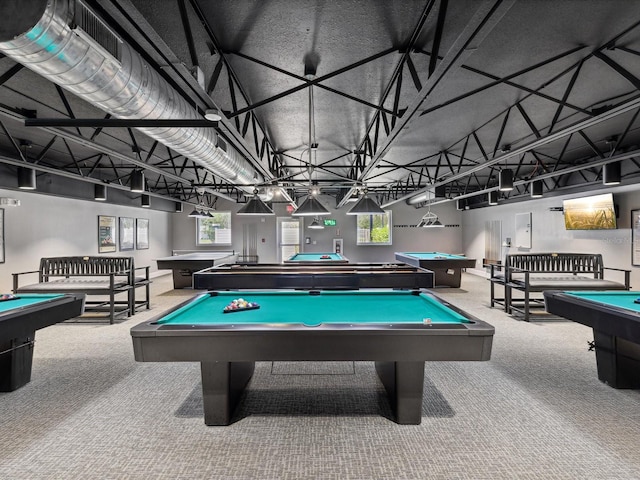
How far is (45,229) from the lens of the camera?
7914 mm

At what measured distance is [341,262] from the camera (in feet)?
25.2

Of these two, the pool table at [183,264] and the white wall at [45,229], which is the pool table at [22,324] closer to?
the white wall at [45,229]

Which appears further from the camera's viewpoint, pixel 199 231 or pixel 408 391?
pixel 199 231

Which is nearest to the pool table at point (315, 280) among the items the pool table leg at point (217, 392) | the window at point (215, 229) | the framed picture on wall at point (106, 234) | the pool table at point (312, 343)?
the pool table at point (312, 343)

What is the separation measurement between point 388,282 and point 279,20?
12.8 feet

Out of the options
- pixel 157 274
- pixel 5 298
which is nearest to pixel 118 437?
pixel 5 298

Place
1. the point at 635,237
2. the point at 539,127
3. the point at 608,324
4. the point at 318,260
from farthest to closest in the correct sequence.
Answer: the point at 318,260 < the point at 635,237 < the point at 539,127 < the point at 608,324

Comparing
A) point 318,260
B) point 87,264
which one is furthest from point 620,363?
point 87,264

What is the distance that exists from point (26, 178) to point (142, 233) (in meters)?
5.93

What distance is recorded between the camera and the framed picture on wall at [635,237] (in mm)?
6781

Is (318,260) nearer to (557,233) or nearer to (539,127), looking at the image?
(539,127)

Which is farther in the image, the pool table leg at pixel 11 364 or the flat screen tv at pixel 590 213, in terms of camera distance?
the flat screen tv at pixel 590 213

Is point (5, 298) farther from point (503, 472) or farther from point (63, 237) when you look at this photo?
point (63, 237)

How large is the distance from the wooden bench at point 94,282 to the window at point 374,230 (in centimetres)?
917
